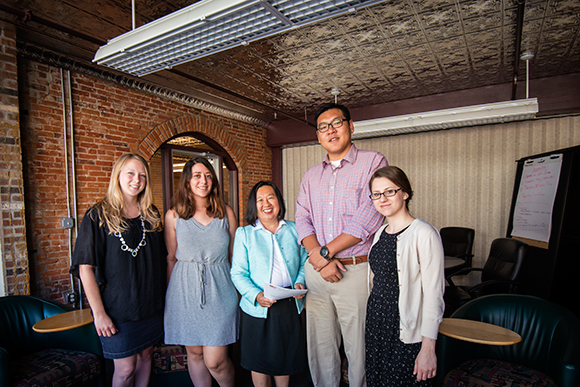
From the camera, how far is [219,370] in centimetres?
223

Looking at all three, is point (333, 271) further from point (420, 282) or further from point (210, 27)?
point (210, 27)

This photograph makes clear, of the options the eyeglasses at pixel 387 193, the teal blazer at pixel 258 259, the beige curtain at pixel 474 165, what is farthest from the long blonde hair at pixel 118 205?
the beige curtain at pixel 474 165

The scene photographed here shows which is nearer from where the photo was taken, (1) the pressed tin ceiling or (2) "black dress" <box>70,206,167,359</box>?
(2) "black dress" <box>70,206,167,359</box>

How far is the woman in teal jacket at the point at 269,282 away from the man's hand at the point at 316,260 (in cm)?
22

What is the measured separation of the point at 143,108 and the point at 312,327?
414 centimetres

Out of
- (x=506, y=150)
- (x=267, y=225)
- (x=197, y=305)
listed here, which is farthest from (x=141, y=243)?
(x=506, y=150)

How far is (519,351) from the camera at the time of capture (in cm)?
218

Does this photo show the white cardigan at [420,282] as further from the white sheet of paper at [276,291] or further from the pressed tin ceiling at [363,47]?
the pressed tin ceiling at [363,47]

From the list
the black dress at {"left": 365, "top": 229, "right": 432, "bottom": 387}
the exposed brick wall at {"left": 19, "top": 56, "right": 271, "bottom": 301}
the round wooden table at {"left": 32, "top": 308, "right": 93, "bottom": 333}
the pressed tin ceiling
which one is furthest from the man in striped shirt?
the exposed brick wall at {"left": 19, "top": 56, "right": 271, "bottom": 301}

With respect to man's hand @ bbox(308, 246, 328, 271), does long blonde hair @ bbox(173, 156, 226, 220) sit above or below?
above

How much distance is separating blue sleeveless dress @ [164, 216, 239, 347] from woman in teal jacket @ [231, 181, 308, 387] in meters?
0.14

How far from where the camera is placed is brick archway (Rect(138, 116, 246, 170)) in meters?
4.83

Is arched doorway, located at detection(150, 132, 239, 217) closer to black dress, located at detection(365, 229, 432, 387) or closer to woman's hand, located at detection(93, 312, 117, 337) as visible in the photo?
woman's hand, located at detection(93, 312, 117, 337)

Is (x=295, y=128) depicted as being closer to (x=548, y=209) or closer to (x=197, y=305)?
(x=548, y=209)
